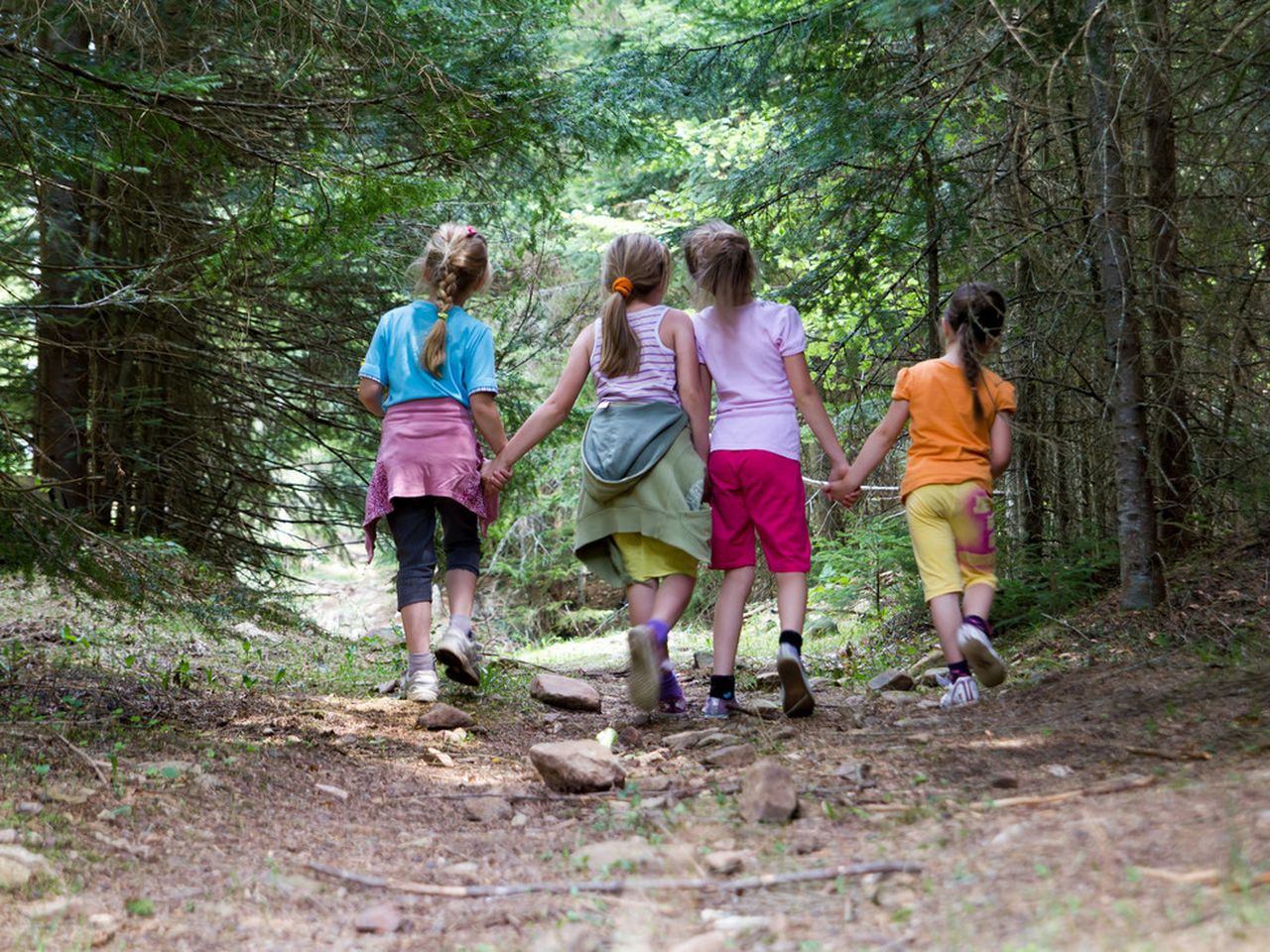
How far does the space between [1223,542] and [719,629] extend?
2943 millimetres

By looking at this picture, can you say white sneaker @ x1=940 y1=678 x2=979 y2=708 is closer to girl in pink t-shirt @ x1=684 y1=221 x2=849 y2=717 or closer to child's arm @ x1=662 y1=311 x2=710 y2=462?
girl in pink t-shirt @ x1=684 y1=221 x2=849 y2=717

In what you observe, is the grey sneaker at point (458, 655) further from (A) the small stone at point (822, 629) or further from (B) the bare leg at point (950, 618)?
(A) the small stone at point (822, 629)

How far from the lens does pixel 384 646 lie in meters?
9.45

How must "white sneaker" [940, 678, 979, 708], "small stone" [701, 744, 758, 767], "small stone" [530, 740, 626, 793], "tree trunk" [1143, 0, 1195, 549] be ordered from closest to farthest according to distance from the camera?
"small stone" [530, 740, 626, 793] < "small stone" [701, 744, 758, 767] < "white sneaker" [940, 678, 979, 708] < "tree trunk" [1143, 0, 1195, 549]

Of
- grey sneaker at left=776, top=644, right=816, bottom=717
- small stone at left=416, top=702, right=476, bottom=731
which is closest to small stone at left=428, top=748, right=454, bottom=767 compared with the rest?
small stone at left=416, top=702, right=476, bottom=731

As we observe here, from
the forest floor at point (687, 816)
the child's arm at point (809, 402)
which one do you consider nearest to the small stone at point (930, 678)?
the forest floor at point (687, 816)

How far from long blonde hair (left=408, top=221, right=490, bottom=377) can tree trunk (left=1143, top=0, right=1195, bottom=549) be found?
3299mm

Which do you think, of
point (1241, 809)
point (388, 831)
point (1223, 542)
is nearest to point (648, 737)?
point (388, 831)

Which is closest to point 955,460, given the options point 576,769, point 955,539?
point 955,539

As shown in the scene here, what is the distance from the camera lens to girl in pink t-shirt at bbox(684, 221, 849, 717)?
520cm

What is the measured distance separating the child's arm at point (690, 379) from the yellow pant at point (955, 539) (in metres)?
1.10

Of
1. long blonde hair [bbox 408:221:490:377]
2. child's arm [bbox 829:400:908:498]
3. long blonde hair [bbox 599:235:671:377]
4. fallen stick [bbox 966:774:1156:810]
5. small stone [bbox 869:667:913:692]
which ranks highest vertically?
long blonde hair [bbox 408:221:490:377]

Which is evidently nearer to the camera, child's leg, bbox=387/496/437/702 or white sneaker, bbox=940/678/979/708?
white sneaker, bbox=940/678/979/708

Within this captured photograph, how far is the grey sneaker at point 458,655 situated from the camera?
5496mm
